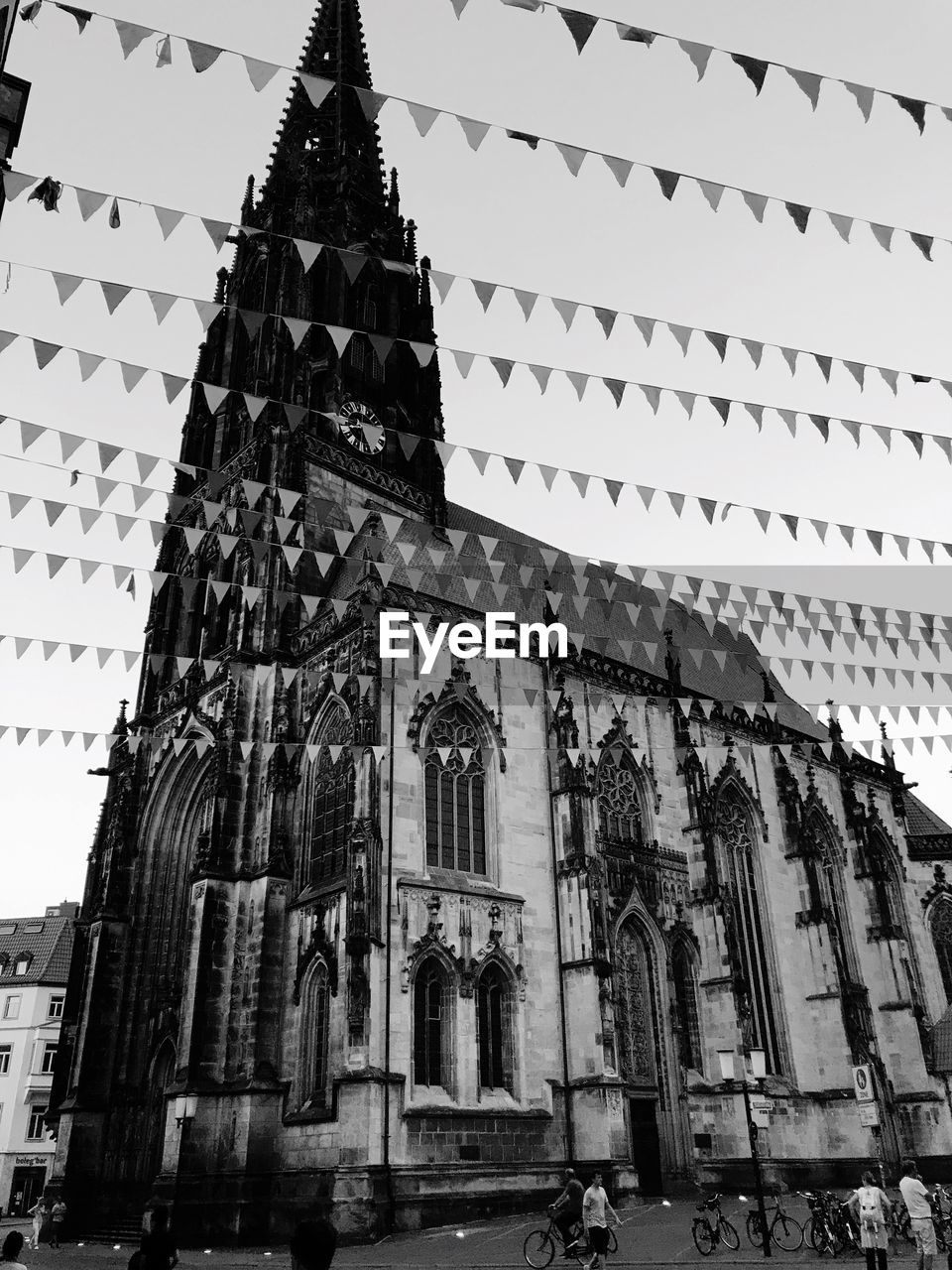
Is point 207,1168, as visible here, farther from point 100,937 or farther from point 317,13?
point 317,13

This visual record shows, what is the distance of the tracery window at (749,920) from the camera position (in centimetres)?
2948

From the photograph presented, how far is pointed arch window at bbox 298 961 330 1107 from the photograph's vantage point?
22172 millimetres

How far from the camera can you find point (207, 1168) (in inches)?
846

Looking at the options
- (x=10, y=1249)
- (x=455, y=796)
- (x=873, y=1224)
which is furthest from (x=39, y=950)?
(x=10, y=1249)

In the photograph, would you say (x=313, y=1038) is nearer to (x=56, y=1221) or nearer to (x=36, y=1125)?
(x=56, y=1221)

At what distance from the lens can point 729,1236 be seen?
17422 millimetres

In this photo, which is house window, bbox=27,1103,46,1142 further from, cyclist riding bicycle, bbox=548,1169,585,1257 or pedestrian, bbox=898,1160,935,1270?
pedestrian, bbox=898,1160,935,1270

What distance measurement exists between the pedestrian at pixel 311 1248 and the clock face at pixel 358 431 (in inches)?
1159

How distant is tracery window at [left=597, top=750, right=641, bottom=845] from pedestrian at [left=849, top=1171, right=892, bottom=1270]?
15462mm

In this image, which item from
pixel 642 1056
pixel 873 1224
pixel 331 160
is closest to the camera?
pixel 873 1224

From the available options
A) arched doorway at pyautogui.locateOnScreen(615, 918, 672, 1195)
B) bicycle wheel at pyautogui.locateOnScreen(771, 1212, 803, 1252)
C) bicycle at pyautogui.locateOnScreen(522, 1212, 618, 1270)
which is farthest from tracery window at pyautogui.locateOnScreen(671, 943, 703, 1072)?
bicycle at pyautogui.locateOnScreen(522, 1212, 618, 1270)

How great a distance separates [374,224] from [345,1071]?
100.0 ft

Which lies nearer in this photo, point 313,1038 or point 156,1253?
point 156,1253

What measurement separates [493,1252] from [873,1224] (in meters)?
7.94
